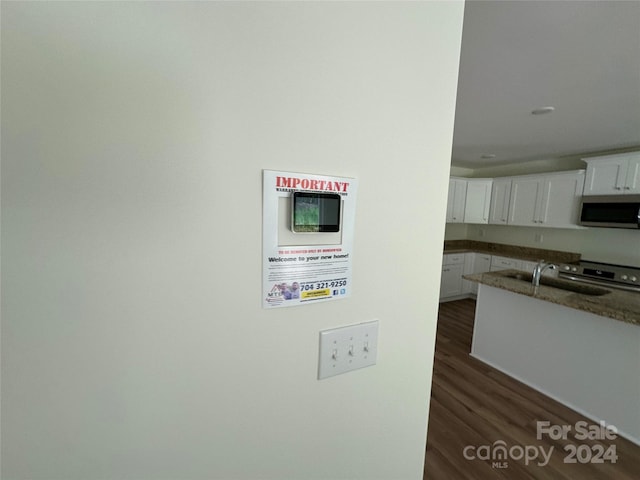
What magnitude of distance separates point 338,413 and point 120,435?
48 centimetres

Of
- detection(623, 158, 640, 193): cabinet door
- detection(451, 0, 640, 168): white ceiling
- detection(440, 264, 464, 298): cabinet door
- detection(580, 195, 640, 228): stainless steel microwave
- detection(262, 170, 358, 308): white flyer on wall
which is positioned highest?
detection(451, 0, 640, 168): white ceiling

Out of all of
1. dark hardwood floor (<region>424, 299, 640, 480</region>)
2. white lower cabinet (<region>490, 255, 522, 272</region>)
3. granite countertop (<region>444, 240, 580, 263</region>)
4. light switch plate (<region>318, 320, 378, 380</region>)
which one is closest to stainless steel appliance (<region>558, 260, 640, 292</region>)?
granite countertop (<region>444, 240, 580, 263</region>)

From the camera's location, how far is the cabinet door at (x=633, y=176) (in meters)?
3.02

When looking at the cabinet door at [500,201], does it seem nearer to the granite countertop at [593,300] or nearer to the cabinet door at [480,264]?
the cabinet door at [480,264]

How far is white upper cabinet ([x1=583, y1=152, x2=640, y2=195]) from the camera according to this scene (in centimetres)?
305

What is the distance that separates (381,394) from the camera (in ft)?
2.41

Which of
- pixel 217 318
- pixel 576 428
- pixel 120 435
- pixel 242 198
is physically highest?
pixel 242 198

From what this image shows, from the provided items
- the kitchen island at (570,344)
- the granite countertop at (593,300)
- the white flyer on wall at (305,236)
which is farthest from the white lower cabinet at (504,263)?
the white flyer on wall at (305,236)

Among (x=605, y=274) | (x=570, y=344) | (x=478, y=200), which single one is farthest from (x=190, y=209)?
(x=478, y=200)

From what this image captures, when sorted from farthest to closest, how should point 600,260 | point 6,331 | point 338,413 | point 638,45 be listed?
point 600,260
point 638,45
point 338,413
point 6,331

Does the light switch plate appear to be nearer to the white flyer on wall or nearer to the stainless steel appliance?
the white flyer on wall

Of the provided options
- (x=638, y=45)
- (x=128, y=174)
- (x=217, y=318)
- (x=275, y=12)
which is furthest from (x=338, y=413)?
(x=638, y=45)

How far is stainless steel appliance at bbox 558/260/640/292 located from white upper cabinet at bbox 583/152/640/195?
0.94m

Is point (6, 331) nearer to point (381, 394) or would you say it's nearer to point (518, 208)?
point (381, 394)
